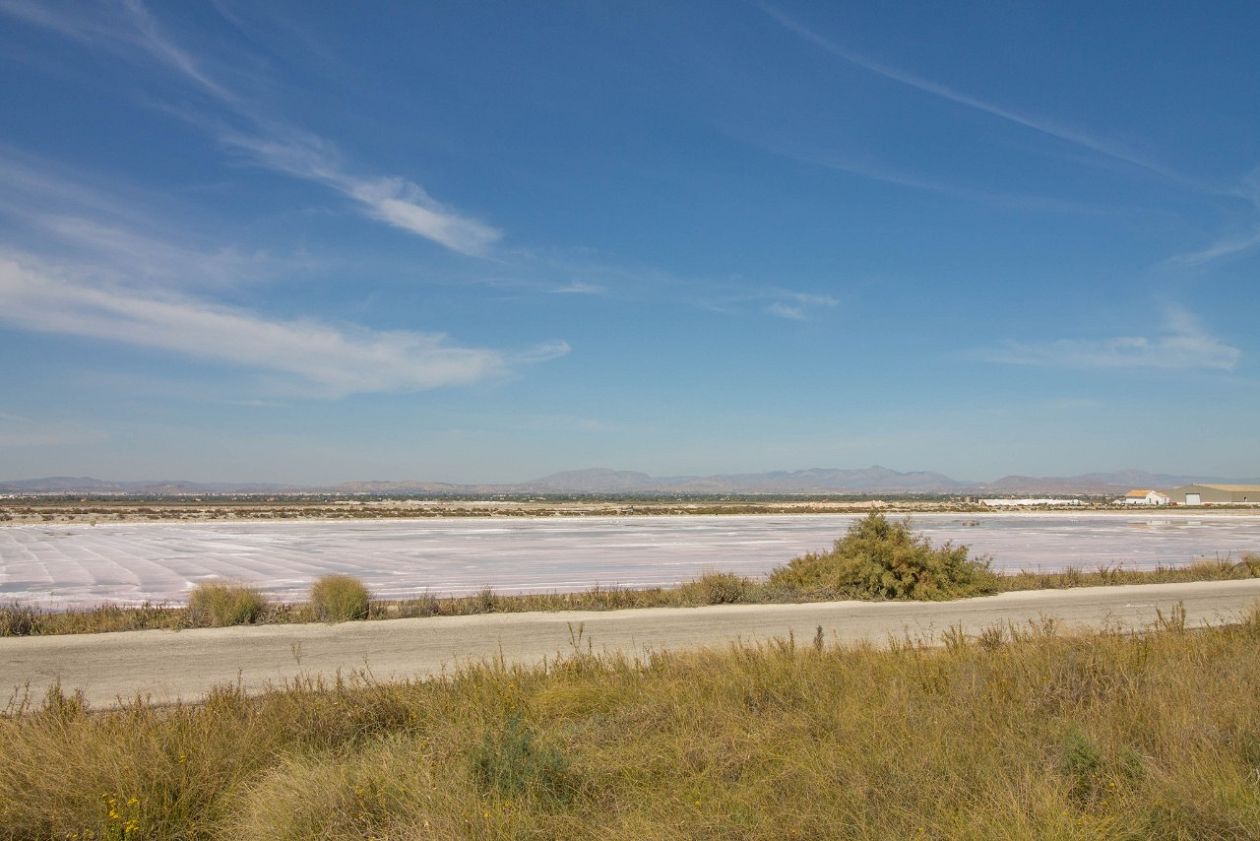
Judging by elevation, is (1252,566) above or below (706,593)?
below

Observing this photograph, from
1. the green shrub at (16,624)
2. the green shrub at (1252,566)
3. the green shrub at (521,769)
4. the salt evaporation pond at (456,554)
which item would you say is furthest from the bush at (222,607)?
the green shrub at (1252,566)

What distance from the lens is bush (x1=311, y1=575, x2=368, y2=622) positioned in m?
18.0

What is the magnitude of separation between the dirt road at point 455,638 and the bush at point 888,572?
123cm

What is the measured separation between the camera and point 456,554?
1483 inches

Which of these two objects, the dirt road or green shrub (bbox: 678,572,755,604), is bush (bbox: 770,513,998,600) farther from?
green shrub (bbox: 678,572,755,604)

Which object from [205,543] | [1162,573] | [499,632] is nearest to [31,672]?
[499,632]

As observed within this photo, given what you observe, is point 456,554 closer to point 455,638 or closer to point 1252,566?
point 455,638

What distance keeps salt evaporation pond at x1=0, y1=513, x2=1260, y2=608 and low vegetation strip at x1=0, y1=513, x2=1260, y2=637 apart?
11.8 ft

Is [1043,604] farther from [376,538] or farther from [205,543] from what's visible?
[205,543]

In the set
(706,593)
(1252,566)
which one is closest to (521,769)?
(706,593)

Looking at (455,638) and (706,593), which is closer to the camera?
(455,638)

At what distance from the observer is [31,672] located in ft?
41.9

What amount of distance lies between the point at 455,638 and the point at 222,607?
5.59 metres

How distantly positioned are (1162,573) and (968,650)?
20.2 m
